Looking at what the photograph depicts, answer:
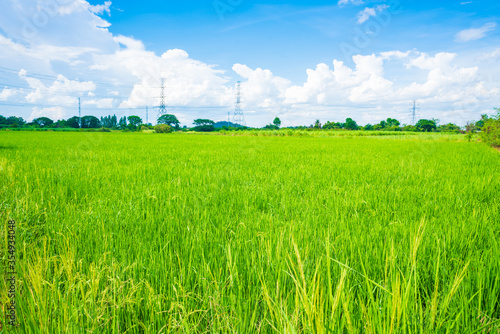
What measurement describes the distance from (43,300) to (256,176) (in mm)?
4158

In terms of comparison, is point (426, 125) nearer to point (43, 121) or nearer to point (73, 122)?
point (73, 122)

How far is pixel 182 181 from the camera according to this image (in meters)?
4.57

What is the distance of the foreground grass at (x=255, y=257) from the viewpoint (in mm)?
1091

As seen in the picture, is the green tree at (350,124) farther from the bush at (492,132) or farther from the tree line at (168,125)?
the bush at (492,132)

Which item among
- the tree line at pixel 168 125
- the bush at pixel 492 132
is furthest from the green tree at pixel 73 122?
the bush at pixel 492 132

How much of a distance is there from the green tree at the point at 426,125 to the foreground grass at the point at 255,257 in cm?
10036

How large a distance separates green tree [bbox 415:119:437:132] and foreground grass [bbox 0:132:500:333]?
329 feet

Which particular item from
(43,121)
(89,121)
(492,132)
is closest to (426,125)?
(492,132)

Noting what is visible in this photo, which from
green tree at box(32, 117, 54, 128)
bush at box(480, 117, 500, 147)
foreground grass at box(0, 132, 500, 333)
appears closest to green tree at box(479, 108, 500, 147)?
bush at box(480, 117, 500, 147)

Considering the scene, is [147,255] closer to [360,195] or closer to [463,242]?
[463,242]

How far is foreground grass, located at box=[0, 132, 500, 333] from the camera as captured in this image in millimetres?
1091

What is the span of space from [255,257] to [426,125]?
108 meters

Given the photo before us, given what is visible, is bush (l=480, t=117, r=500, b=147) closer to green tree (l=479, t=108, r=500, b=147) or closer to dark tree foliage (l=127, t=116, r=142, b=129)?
green tree (l=479, t=108, r=500, b=147)

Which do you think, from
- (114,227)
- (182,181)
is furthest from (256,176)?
(114,227)
